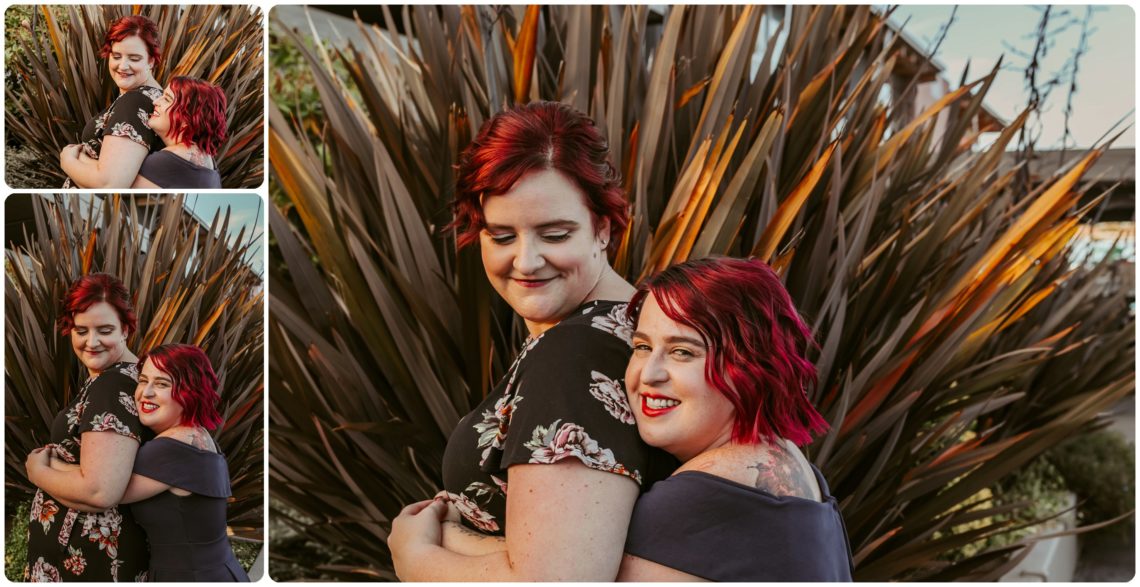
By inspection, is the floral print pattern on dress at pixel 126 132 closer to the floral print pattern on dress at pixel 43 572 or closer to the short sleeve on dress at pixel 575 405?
the floral print pattern on dress at pixel 43 572

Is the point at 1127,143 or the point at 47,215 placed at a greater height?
the point at 1127,143

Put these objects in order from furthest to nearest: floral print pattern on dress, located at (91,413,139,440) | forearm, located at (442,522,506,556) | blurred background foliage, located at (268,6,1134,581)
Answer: blurred background foliage, located at (268,6,1134,581), floral print pattern on dress, located at (91,413,139,440), forearm, located at (442,522,506,556)

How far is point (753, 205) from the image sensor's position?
2.11m

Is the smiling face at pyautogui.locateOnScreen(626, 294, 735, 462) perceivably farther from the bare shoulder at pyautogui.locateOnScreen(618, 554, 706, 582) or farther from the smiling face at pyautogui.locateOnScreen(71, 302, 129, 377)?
the smiling face at pyautogui.locateOnScreen(71, 302, 129, 377)

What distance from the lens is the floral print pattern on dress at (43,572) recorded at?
1.62 metres

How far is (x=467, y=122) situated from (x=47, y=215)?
3.05ft

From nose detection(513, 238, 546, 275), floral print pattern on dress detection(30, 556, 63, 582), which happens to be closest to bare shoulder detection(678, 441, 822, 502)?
nose detection(513, 238, 546, 275)

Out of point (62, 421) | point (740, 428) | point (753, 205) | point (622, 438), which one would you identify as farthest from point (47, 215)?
point (753, 205)

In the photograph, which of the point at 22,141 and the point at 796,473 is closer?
the point at 796,473

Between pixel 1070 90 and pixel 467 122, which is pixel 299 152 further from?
pixel 1070 90

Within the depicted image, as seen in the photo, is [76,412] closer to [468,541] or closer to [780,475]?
[468,541]

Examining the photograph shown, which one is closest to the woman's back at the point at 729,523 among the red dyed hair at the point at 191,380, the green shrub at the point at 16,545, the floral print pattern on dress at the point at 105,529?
the red dyed hair at the point at 191,380

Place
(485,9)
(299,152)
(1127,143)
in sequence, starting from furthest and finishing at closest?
1. (1127,143)
2. (485,9)
3. (299,152)

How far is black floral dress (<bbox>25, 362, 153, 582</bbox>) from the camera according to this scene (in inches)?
59.9
